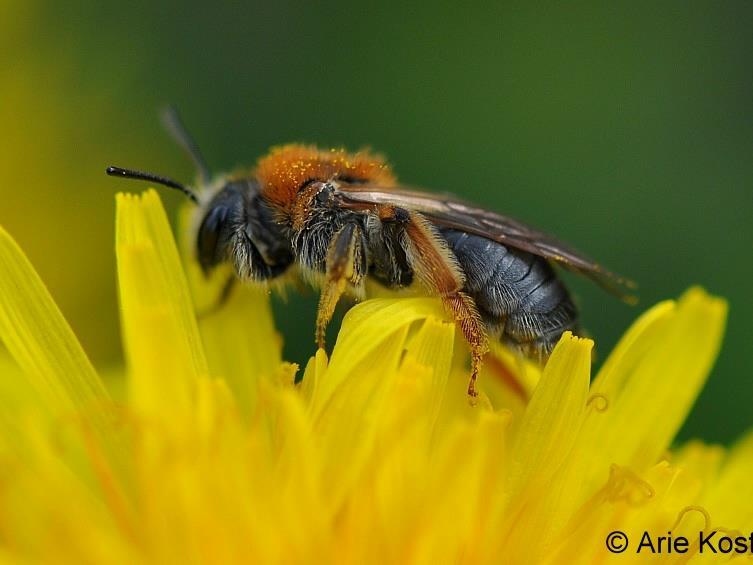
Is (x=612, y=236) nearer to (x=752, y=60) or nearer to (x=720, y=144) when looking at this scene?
(x=720, y=144)

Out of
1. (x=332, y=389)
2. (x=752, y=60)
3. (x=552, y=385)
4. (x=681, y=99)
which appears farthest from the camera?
(x=752, y=60)

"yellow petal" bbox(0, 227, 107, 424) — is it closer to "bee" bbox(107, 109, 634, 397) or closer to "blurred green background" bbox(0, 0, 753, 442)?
"bee" bbox(107, 109, 634, 397)

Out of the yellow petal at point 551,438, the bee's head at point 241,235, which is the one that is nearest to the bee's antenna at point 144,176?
the bee's head at point 241,235

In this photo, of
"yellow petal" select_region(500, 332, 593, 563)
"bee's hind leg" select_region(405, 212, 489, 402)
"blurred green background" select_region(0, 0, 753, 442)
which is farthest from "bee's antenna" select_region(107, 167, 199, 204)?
"blurred green background" select_region(0, 0, 753, 442)

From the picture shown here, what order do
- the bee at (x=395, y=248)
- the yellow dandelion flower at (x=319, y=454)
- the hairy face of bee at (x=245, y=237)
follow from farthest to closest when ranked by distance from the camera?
1. the hairy face of bee at (x=245, y=237)
2. the bee at (x=395, y=248)
3. the yellow dandelion flower at (x=319, y=454)

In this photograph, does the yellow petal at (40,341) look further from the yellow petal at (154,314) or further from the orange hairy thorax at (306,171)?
the orange hairy thorax at (306,171)

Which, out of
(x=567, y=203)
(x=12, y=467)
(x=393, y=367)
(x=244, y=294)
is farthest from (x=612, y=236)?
(x=12, y=467)
